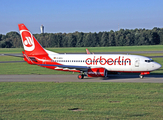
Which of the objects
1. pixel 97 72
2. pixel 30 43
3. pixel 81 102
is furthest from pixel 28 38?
pixel 81 102

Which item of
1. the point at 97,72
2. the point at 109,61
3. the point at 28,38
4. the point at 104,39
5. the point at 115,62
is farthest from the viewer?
the point at 104,39

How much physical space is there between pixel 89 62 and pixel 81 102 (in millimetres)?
15701

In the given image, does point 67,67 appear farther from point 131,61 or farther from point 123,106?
point 123,106

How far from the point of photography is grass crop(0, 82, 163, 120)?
15148mm

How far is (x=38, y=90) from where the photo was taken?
966 inches

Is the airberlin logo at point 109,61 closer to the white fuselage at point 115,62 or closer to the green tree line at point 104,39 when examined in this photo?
the white fuselage at point 115,62

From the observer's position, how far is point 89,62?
34312mm

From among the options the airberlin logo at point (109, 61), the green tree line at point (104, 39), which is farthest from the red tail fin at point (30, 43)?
the green tree line at point (104, 39)

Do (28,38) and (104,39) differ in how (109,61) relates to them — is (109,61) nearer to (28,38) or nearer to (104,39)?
(28,38)

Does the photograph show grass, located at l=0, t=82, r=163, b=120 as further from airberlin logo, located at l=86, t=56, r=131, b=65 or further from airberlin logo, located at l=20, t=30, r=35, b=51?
airberlin logo, located at l=20, t=30, r=35, b=51

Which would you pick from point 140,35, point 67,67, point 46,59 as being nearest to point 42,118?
point 67,67

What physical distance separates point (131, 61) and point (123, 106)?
16260mm

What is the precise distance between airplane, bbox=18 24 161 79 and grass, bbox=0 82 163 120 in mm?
6095

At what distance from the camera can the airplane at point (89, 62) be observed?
32562 millimetres
